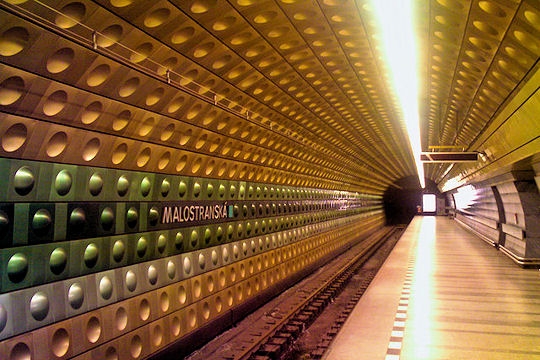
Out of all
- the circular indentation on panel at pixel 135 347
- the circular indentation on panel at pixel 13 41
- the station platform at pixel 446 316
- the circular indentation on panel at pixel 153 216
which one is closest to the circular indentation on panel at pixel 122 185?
the circular indentation on panel at pixel 153 216

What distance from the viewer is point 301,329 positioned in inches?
420

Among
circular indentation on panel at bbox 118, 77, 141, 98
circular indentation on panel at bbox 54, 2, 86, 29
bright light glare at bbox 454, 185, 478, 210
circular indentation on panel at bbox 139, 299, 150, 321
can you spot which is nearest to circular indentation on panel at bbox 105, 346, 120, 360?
circular indentation on panel at bbox 139, 299, 150, 321

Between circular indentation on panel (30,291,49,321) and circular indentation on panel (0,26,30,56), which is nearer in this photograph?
circular indentation on panel (0,26,30,56)

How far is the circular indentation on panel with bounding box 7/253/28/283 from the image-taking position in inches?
185

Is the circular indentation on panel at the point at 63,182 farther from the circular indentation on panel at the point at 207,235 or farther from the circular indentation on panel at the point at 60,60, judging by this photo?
the circular indentation on panel at the point at 207,235

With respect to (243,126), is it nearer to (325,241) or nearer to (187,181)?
(187,181)

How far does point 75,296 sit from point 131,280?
1.14m

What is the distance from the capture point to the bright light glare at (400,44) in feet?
20.1

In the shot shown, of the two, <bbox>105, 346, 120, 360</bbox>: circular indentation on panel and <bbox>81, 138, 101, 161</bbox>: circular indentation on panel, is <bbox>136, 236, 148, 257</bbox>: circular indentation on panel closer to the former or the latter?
<bbox>105, 346, 120, 360</bbox>: circular indentation on panel

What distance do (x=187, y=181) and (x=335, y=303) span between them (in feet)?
24.5

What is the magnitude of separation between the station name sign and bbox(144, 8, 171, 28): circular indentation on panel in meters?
3.03

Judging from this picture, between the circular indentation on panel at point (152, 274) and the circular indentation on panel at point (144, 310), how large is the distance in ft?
1.01

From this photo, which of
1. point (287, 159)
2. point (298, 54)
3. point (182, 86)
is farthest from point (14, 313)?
point (287, 159)

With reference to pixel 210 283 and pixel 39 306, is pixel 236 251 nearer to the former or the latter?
pixel 210 283
